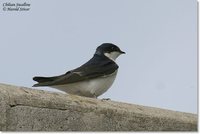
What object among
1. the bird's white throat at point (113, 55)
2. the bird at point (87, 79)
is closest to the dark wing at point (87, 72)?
the bird at point (87, 79)

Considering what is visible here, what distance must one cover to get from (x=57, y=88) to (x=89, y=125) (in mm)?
1913

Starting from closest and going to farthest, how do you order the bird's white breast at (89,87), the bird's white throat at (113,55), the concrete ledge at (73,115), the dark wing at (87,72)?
1. the concrete ledge at (73,115)
2. the dark wing at (87,72)
3. the bird's white breast at (89,87)
4. the bird's white throat at (113,55)

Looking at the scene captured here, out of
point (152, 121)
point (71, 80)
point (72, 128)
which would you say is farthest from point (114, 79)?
point (72, 128)

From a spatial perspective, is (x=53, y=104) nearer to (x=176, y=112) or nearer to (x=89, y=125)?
(x=89, y=125)

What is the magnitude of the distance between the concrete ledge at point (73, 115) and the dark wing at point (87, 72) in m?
1.38

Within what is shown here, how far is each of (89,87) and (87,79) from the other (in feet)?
0.32

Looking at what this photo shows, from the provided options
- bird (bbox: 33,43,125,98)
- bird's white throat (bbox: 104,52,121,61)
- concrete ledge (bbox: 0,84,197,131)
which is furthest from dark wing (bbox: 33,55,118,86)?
concrete ledge (bbox: 0,84,197,131)

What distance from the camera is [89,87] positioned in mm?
6016

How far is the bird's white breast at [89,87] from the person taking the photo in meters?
5.92

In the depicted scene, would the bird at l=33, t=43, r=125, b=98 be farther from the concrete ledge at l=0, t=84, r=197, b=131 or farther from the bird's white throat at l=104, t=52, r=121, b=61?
the concrete ledge at l=0, t=84, r=197, b=131

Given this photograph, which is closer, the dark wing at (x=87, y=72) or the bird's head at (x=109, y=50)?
the dark wing at (x=87, y=72)

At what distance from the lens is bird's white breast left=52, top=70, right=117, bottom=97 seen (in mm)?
5918

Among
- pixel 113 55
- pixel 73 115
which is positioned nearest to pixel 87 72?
pixel 113 55

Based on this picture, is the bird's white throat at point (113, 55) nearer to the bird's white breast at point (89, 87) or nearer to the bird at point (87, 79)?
the bird at point (87, 79)
